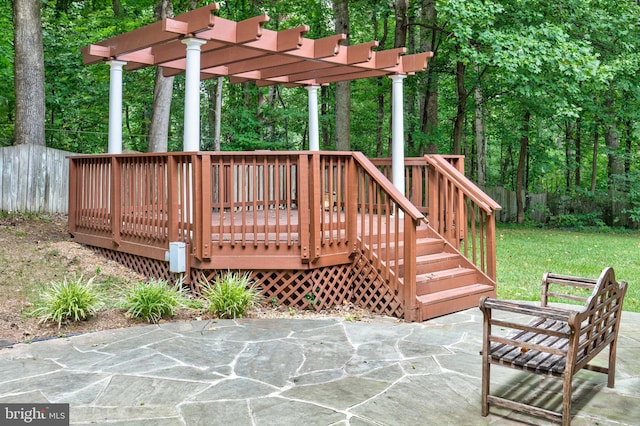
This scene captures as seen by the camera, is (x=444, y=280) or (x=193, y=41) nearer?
(x=444, y=280)

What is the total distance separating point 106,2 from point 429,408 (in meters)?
19.1

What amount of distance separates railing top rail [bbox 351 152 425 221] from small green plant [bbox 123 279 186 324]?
2.46 m

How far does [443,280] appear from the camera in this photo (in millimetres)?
6324

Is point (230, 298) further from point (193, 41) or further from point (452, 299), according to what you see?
point (193, 41)

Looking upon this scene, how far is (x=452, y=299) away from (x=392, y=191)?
4.39 feet

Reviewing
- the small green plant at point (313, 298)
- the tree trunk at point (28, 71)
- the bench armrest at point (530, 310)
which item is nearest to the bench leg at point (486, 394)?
A: the bench armrest at point (530, 310)

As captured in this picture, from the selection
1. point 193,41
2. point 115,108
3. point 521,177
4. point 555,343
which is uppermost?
point 193,41

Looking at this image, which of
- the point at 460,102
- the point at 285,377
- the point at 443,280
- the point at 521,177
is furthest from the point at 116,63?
the point at 521,177

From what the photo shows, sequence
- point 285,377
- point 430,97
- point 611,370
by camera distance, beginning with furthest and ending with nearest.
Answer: point 430,97 < point 285,377 < point 611,370

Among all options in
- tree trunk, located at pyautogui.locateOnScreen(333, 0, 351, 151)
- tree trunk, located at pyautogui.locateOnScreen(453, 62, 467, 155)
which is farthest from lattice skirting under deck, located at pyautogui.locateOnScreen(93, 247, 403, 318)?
tree trunk, located at pyautogui.locateOnScreen(453, 62, 467, 155)

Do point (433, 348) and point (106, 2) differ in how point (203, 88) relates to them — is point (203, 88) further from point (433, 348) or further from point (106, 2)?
point (433, 348)

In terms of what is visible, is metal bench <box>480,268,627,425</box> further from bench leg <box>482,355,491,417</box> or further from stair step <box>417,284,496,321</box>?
stair step <box>417,284,496,321</box>

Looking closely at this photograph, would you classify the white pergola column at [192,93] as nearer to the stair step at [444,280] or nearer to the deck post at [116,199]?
the deck post at [116,199]

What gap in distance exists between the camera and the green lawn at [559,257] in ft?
25.3
